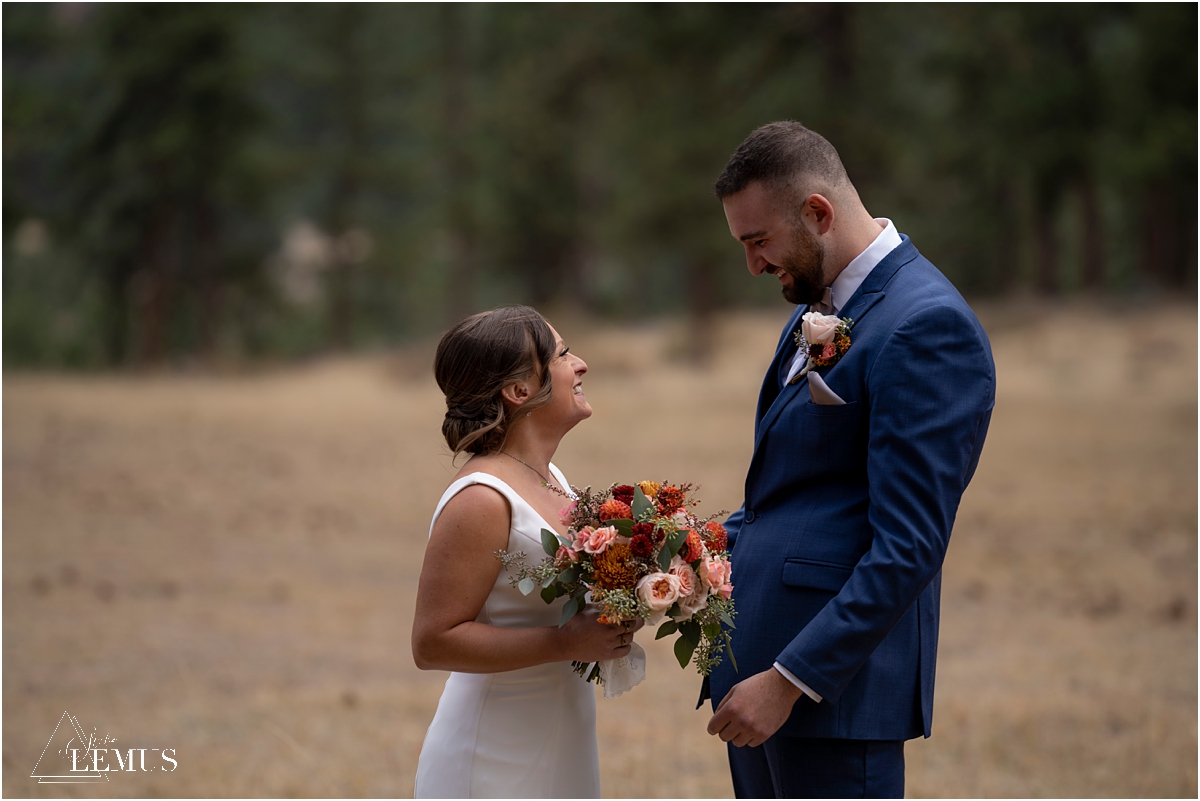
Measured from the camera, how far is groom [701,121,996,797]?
2521 millimetres

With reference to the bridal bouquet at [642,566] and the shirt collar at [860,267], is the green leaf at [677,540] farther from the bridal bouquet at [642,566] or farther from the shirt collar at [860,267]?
the shirt collar at [860,267]

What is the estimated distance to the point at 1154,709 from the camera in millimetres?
6449

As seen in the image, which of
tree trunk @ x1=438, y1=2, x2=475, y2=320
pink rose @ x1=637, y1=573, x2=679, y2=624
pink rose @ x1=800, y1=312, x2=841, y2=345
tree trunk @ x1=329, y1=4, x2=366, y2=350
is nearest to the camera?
pink rose @ x1=637, y1=573, x2=679, y2=624

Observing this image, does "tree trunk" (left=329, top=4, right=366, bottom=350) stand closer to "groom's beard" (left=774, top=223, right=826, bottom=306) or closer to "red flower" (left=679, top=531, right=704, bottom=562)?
"groom's beard" (left=774, top=223, right=826, bottom=306)

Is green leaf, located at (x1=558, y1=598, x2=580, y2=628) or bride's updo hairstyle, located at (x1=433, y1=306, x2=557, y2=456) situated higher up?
bride's updo hairstyle, located at (x1=433, y1=306, x2=557, y2=456)

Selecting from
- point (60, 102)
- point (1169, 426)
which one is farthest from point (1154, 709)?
point (60, 102)

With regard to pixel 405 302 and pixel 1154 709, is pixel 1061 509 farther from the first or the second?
pixel 405 302

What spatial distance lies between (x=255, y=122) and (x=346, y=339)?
756 cm

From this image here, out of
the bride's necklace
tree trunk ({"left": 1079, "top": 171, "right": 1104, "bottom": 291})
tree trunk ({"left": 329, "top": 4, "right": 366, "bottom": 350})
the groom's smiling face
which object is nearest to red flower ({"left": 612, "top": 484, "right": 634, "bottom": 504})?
the bride's necklace

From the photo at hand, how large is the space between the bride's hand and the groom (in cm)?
30

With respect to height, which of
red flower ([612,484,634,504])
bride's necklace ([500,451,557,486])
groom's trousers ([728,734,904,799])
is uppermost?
bride's necklace ([500,451,557,486])

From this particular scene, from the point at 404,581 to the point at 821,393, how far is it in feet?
27.6

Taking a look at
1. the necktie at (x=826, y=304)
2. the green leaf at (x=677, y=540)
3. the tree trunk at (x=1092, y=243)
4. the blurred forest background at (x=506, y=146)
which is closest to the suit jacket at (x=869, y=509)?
the necktie at (x=826, y=304)

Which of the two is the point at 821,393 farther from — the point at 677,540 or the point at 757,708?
the point at 757,708
